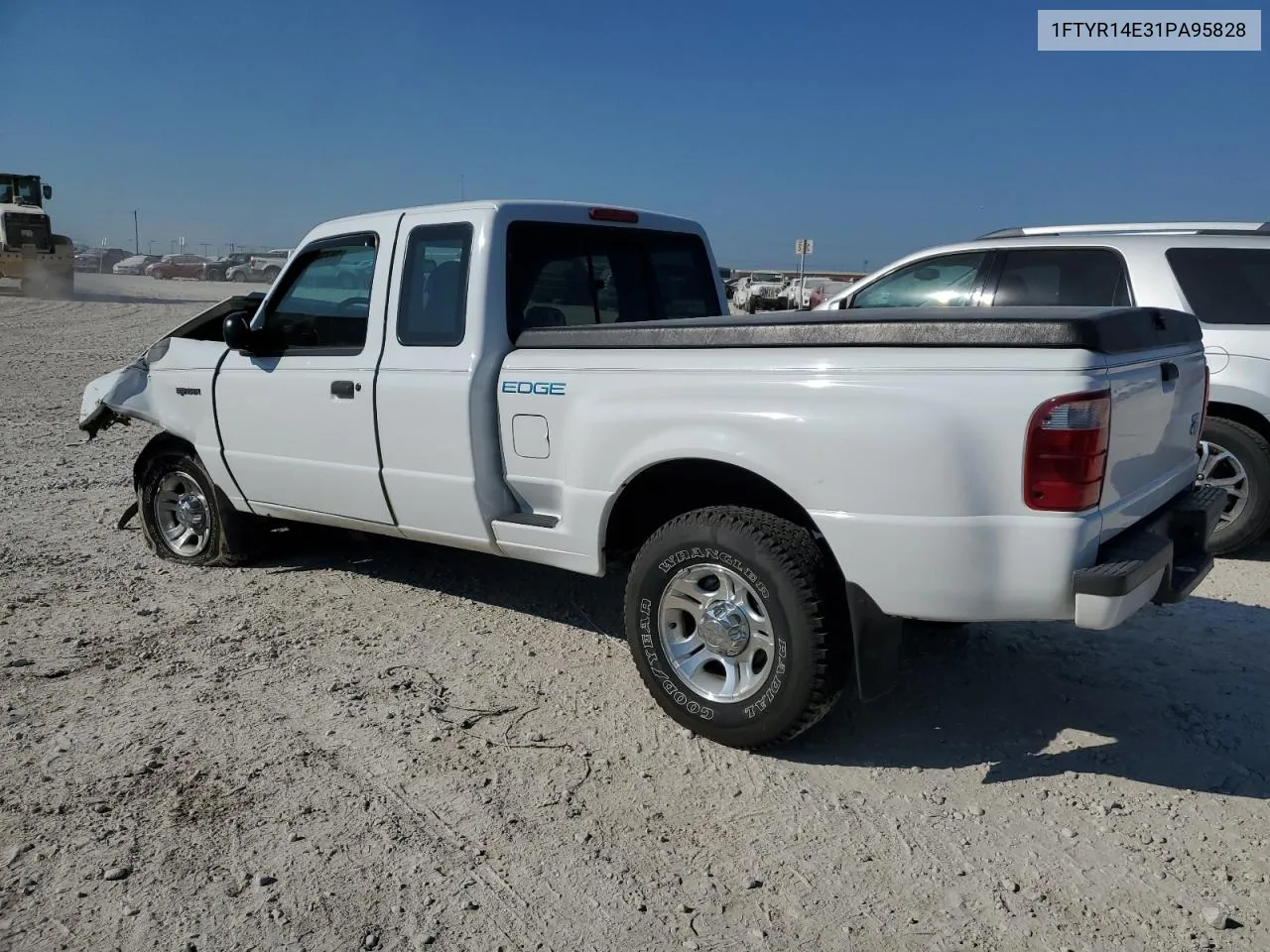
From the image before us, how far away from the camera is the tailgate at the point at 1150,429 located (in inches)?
124

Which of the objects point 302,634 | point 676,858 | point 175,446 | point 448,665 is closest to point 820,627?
point 676,858

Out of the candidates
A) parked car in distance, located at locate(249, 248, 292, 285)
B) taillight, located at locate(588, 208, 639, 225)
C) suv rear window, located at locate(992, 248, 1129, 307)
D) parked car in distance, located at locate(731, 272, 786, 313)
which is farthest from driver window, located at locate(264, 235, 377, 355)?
parked car in distance, located at locate(249, 248, 292, 285)

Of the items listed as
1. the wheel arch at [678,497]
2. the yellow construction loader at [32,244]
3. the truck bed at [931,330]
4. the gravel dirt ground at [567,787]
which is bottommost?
the gravel dirt ground at [567,787]

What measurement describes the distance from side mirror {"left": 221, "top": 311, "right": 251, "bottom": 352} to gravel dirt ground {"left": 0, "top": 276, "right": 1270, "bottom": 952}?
4.35 feet

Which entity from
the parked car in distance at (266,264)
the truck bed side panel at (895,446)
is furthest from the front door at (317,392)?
the parked car in distance at (266,264)

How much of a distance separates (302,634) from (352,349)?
1.37 metres

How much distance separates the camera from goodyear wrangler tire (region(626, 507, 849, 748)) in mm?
3457

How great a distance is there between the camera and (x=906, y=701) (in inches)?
165

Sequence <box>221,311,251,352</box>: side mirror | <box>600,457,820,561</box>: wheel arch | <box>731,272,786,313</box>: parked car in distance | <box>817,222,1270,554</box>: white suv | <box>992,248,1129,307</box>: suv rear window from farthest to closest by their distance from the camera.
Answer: <box>731,272,786,313</box>: parked car in distance, <box>992,248,1129,307</box>: suv rear window, <box>817,222,1270,554</box>: white suv, <box>221,311,251,352</box>: side mirror, <box>600,457,820,561</box>: wheel arch

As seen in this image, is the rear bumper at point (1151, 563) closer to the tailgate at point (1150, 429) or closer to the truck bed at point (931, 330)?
the tailgate at point (1150, 429)

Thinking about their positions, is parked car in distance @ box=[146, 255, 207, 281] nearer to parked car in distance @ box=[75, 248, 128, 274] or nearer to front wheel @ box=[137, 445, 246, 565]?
parked car in distance @ box=[75, 248, 128, 274]

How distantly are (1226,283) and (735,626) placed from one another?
4.30 m

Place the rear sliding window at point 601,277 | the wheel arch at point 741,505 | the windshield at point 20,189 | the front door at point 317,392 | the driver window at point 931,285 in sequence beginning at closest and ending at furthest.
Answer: the wheel arch at point 741,505
the rear sliding window at point 601,277
the front door at point 317,392
the driver window at point 931,285
the windshield at point 20,189

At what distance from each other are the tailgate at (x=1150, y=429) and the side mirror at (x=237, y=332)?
3936 mm
